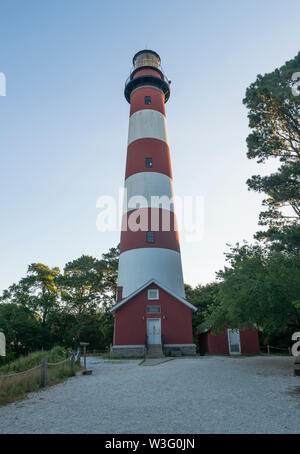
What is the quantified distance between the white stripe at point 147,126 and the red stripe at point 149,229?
246 inches

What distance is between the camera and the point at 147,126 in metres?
23.9

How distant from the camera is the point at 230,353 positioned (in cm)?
2098

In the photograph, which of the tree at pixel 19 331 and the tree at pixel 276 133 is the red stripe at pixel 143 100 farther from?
the tree at pixel 19 331

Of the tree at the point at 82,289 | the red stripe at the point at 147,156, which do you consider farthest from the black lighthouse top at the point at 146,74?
the tree at the point at 82,289

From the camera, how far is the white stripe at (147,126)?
23703 millimetres

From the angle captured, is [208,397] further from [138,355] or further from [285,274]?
[138,355]

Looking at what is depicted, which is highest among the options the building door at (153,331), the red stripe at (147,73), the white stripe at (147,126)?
the red stripe at (147,73)

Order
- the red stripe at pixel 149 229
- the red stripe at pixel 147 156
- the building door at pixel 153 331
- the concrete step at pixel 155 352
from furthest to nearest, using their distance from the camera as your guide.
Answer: the red stripe at pixel 147 156 < the red stripe at pixel 149 229 < the building door at pixel 153 331 < the concrete step at pixel 155 352

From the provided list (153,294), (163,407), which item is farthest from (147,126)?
(163,407)

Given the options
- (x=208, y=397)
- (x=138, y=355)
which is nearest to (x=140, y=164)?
(x=138, y=355)

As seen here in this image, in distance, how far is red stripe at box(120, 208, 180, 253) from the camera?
21031 millimetres

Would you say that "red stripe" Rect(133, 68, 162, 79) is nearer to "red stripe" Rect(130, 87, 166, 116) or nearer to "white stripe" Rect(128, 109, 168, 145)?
"red stripe" Rect(130, 87, 166, 116)

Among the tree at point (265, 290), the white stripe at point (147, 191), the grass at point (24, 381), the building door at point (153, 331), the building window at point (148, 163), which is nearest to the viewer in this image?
the grass at point (24, 381)
